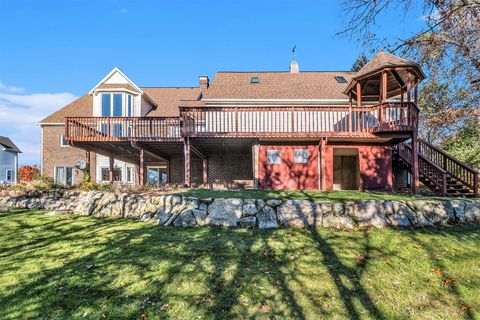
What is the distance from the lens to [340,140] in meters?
11.5

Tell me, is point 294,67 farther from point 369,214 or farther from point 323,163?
point 369,214

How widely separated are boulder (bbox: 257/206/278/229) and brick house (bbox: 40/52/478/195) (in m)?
4.62

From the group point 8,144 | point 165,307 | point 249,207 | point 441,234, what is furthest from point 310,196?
point 8,144

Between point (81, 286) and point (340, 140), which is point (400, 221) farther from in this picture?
point (81, 286)

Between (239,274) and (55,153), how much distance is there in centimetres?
1995

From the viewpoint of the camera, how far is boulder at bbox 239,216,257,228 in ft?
21.7

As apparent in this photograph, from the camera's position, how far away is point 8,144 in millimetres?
31219

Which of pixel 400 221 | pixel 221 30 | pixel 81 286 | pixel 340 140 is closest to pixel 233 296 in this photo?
pixel 81 286

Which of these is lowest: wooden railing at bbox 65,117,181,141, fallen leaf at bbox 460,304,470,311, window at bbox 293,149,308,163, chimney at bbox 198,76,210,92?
fallen leaf at bbox 460,304,470,311

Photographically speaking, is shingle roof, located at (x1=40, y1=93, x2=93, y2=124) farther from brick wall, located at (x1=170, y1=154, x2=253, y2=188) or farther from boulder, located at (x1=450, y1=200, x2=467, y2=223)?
boulder, located at (x1=450, y1=200, x2=467, y2=223)

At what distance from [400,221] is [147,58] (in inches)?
720

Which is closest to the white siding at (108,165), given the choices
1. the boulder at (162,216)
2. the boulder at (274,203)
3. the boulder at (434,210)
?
the boulder at (162,216)

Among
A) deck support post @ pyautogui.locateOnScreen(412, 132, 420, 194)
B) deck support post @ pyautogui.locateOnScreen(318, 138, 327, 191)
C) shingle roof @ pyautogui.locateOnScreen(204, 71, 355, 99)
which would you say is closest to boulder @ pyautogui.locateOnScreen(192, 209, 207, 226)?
deck support post @ pyautogui.locateOnScreen(318, 138, 327, 191)

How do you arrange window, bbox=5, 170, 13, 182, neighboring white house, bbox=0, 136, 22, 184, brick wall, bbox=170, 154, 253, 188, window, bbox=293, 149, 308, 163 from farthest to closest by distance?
window, bbox=5, 170, 13, 182 < neighboring white house, bbox=0, 136, 22, 184 < brick wall, bbox=170, 154, 253, 188 < window, bbox=293, 149, 308, 163
